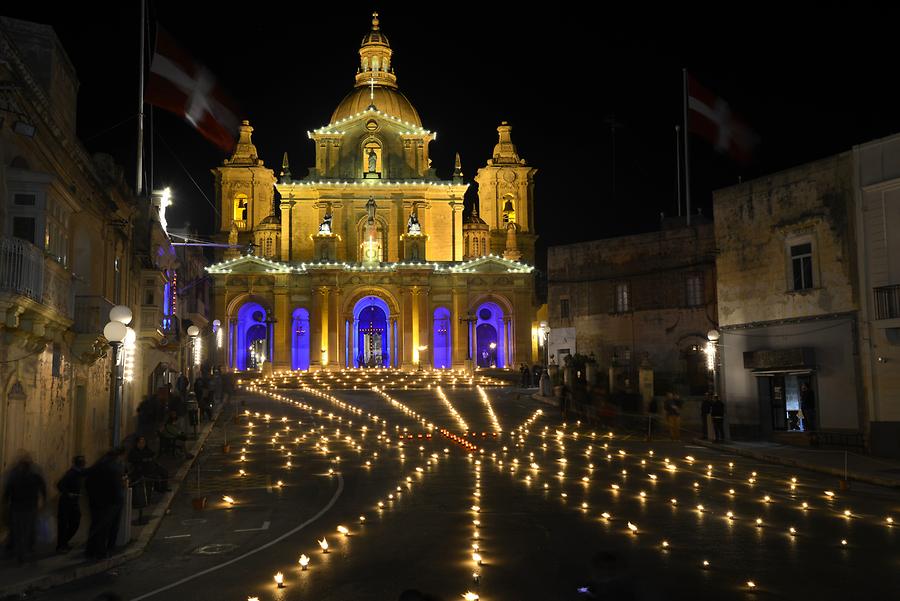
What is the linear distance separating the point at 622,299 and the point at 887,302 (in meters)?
22.0

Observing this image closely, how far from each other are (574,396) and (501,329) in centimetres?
2832

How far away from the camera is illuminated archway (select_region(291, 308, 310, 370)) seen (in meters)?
63.9

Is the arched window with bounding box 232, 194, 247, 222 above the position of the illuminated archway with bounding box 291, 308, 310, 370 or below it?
above

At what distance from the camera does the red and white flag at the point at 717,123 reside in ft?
112

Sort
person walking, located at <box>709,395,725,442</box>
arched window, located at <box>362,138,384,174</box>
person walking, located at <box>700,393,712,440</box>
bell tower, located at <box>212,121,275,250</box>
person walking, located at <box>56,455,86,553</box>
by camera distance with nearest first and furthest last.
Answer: person walking, located at <box>56,455,86,553</box>, person walking, located at <box>709,395,725,442</box>, person walking, located at <box>700,393,712,440</box>, arched window, located at <box>362,138,384,174</box>, bell tower, located at <box>212,121,275,250</box>

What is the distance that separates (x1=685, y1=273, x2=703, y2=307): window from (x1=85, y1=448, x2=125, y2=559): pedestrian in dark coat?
116 feet

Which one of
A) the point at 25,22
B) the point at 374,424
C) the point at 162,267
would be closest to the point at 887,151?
the point at 374,424

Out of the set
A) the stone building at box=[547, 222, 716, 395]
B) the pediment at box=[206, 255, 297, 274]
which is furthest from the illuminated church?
the stone building at box=[547, 222, 716, 395]

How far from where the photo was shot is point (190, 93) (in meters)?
26.8

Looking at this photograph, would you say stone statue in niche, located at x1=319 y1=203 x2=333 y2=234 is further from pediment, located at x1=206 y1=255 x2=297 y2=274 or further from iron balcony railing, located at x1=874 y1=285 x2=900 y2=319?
iron balcony railing, located at x1=874 y1=285 x2=900 y2=319

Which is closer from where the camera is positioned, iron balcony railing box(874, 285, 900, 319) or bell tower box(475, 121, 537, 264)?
iron balcony railing box(874, 285, 900, 319)

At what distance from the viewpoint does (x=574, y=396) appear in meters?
37.8

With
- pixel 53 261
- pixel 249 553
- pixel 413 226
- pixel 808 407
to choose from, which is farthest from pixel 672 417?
pixel 413 226

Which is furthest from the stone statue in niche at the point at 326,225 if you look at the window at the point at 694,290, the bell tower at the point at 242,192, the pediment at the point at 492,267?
the window at the point at 694,290
